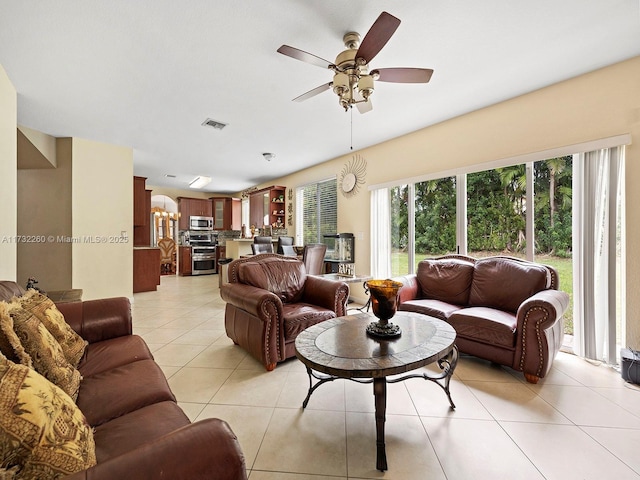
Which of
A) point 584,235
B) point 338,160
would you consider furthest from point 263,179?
point 584,235

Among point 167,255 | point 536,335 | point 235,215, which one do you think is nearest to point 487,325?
point 536,335

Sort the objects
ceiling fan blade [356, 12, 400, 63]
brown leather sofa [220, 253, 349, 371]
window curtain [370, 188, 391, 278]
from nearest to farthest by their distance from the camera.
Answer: ceiling fan blade [356, 12, 400, 63], brown leather sofa [220, 253, 349, 371], window curtain [370, 188, 391, 278]

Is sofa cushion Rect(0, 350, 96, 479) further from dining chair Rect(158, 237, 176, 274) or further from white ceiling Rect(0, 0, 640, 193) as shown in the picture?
dining chair Rect(158, 237, 176, 274)

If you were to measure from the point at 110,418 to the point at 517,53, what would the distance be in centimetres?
347

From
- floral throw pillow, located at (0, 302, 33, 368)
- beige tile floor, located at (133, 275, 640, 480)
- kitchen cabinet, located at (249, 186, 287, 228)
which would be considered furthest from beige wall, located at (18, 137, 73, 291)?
floral throw pillow, located at (0, 302, 33, 368)

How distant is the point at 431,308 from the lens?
9.14ft

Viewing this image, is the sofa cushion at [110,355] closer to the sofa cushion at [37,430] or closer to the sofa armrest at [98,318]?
the sofa armrest at [98,318]

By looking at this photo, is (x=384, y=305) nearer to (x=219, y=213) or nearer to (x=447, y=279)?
(x=447, y=279)

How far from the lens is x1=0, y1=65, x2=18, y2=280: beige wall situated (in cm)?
237

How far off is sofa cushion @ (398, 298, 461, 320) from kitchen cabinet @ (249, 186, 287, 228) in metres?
4.53

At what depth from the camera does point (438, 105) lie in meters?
3.17

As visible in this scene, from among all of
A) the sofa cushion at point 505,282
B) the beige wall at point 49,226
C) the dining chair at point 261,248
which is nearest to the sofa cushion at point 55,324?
the sofa cushion at point 505,282

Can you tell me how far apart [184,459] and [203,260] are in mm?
8277

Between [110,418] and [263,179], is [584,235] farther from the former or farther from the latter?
[263,179]
